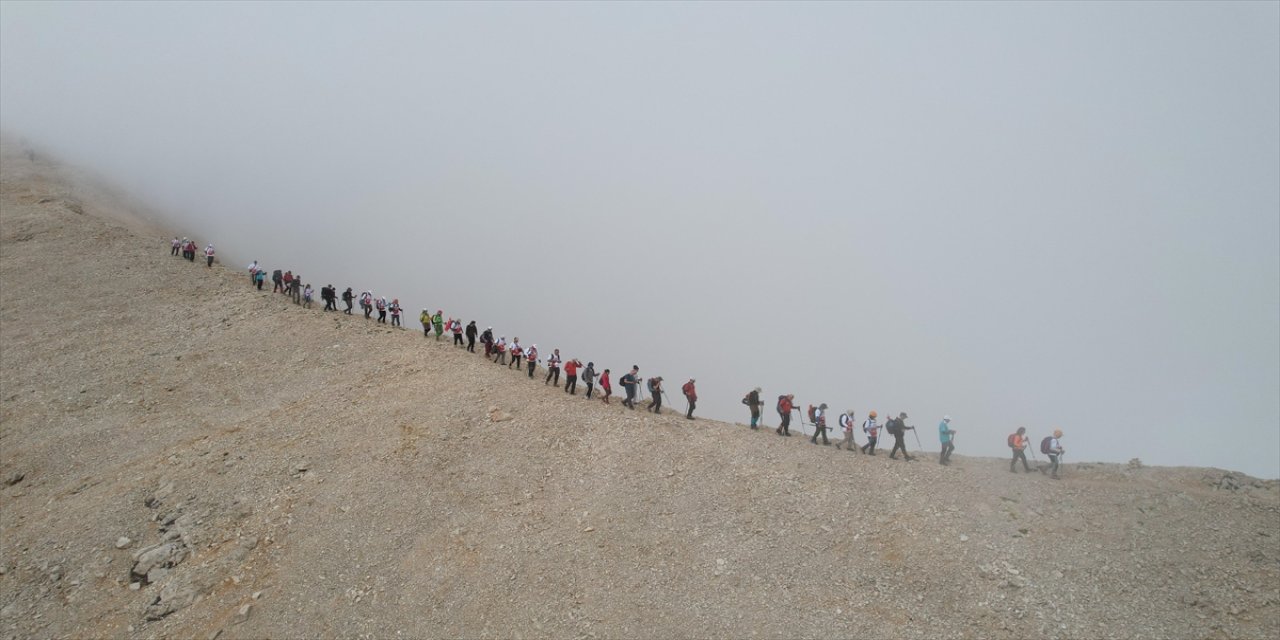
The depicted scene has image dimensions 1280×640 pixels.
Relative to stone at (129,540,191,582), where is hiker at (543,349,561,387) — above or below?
above

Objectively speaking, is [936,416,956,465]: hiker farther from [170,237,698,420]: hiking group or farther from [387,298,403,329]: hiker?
[387,298,403,329]: hiker

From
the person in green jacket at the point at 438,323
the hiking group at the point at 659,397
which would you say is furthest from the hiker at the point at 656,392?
the person in green jacket at the point at 438,323

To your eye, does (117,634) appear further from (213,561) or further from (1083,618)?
(1083,618)

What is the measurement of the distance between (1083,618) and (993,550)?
3.10 meters

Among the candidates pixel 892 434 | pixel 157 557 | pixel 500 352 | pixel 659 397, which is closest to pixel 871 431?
pixel 892 434

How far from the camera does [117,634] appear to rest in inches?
792

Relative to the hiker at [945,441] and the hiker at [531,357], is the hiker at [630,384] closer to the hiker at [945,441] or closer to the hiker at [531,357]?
the hiker at [531,357]

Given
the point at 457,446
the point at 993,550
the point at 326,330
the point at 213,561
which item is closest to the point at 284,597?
the point at 213,561

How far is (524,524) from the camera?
24.1 metres

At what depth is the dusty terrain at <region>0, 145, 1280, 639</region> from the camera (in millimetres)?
20688

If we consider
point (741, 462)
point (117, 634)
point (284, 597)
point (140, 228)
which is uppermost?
point (140, 228)

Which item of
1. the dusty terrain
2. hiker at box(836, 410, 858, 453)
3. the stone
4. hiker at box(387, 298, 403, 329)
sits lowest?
the stone

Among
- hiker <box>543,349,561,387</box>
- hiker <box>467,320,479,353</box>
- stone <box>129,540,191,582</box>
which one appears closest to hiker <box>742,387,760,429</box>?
hiker <box>543,349,561,387</box>

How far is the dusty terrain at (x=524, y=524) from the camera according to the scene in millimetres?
20688
